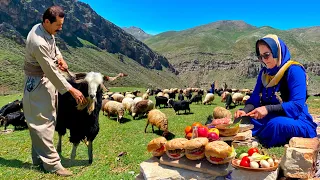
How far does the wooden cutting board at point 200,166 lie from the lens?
409cm

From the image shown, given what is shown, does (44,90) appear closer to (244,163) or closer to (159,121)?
(244,163)

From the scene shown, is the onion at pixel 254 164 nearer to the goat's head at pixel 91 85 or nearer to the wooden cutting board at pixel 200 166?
the wooden cutting board at pixel 200 166

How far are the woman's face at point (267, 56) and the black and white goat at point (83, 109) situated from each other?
368 centimetres

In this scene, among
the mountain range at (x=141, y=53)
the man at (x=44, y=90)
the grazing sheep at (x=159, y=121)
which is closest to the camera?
the man at (x=44, y=90)

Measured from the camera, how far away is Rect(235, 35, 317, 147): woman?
17.8 ft

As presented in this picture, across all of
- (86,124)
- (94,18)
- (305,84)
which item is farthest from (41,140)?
(94,18)

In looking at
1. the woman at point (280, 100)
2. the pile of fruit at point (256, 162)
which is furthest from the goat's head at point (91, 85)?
the pile of fruit at point (256, 162)

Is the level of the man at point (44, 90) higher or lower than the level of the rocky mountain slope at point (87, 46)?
lower

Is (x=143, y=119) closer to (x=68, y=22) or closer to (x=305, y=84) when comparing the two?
(x=305, y=84)

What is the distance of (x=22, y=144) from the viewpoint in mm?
9844

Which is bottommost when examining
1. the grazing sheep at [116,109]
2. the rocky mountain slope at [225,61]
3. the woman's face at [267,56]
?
the grazing sheep at [116,109]

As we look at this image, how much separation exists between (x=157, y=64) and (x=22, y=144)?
139 metres

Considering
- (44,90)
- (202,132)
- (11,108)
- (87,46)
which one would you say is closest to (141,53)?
(87,46)

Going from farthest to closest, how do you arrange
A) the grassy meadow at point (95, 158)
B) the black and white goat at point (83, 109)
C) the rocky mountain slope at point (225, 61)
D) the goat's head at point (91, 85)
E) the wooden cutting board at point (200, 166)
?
the rocky mountain slope at point (225, 61), the black and white goat at point (83, 109), the goat's head at point (91, 85), the grassy meadow at point (95, 158), the wooden cutting board at point (200, 166)
